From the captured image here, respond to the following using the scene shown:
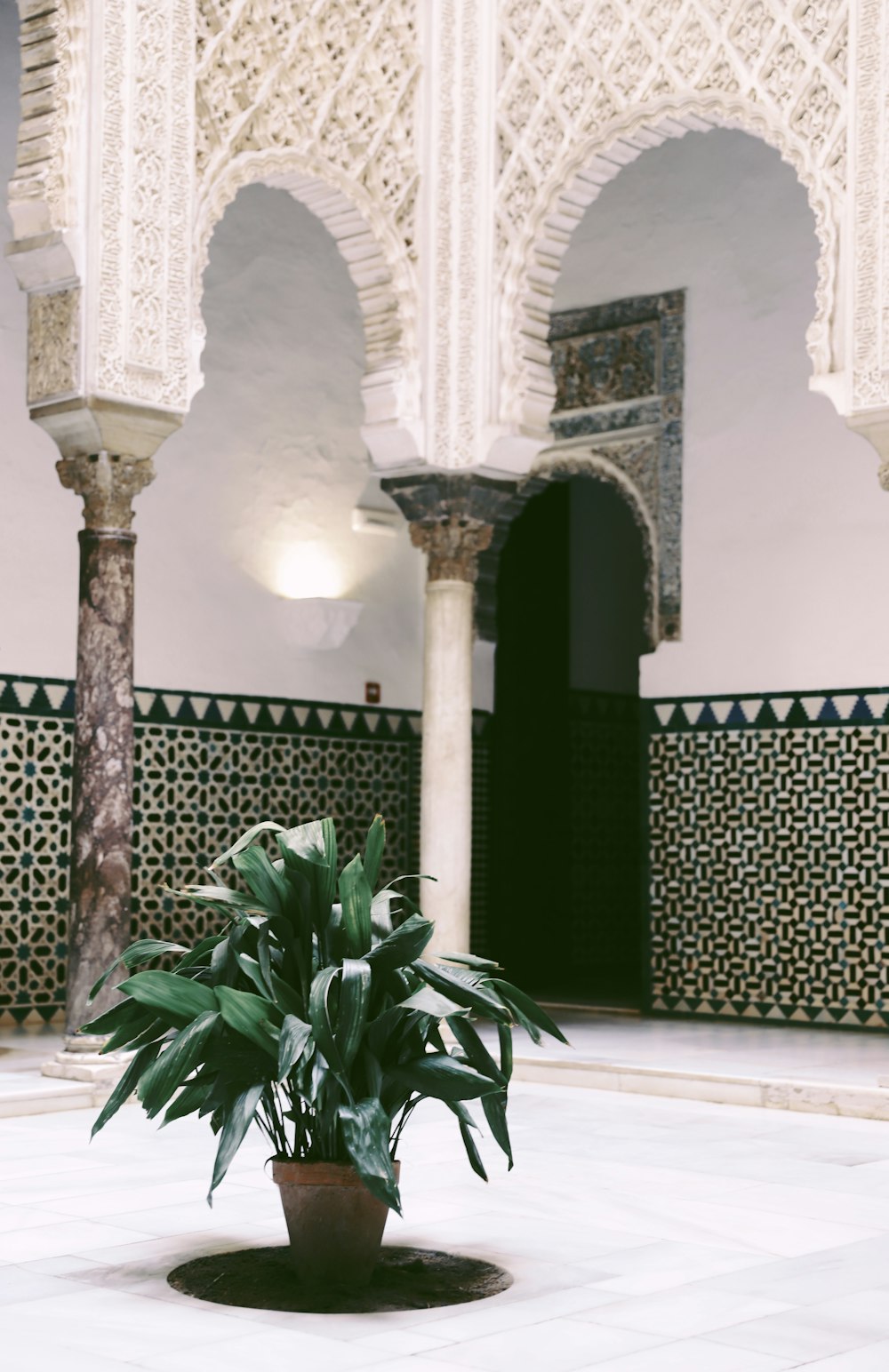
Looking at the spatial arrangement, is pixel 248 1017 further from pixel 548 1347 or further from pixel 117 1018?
pixel 548 1347

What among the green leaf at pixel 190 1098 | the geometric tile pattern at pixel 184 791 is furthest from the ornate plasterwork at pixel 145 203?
the green leaf at pixel 190 1098

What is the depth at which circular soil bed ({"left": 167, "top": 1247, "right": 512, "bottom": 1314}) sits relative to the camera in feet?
10.4

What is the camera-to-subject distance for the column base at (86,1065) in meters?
5.70

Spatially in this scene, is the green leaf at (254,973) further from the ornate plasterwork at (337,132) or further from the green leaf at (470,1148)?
the ornate plasterwork at (337,132)

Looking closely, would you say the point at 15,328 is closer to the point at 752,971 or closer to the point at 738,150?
the point at 738,150

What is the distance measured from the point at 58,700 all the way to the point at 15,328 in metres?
1.44

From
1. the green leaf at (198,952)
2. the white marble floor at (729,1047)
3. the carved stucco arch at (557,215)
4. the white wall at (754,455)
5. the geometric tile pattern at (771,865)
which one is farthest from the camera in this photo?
the white wall at (754,455)

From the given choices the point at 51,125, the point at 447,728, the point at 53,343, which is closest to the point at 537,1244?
the point at 53,343

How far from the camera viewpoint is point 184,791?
25.6 ft

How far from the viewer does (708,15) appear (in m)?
6.44

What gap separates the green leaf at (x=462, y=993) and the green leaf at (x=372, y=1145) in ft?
0.82

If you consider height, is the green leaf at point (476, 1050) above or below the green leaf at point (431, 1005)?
below

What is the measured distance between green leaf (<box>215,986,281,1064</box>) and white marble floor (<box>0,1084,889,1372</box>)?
0.44 meters

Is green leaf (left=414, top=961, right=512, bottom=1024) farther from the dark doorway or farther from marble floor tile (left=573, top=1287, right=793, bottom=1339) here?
the dark doorway
